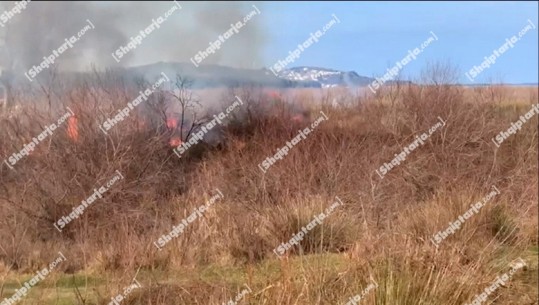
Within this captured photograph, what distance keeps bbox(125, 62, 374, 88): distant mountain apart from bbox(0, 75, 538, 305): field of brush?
465mm

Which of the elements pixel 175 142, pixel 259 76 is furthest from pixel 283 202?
pixel 259 76

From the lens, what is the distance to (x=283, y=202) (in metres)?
12.4

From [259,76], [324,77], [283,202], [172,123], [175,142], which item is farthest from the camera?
[259,76]

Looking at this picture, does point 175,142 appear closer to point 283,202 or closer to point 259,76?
point 259,76

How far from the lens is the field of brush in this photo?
673 centimetres

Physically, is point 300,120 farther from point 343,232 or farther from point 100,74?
→ point 343,232

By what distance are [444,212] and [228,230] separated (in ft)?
11.3

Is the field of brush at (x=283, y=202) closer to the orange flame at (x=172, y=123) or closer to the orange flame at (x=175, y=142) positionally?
the orange flame at (x=175, y=142)

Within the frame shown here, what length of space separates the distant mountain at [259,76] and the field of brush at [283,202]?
46cm

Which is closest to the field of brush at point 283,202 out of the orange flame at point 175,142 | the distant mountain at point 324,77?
the orange flame at point 175,142

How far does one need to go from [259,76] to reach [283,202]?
998cm

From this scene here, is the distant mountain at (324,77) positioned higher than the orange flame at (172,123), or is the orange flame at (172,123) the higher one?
the orange flame at (172,123)

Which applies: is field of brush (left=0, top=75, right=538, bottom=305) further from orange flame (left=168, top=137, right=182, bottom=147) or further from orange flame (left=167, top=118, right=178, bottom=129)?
orange flame (left=167, top=118, right=178, bottom=129)

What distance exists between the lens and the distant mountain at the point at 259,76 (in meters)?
20.5
